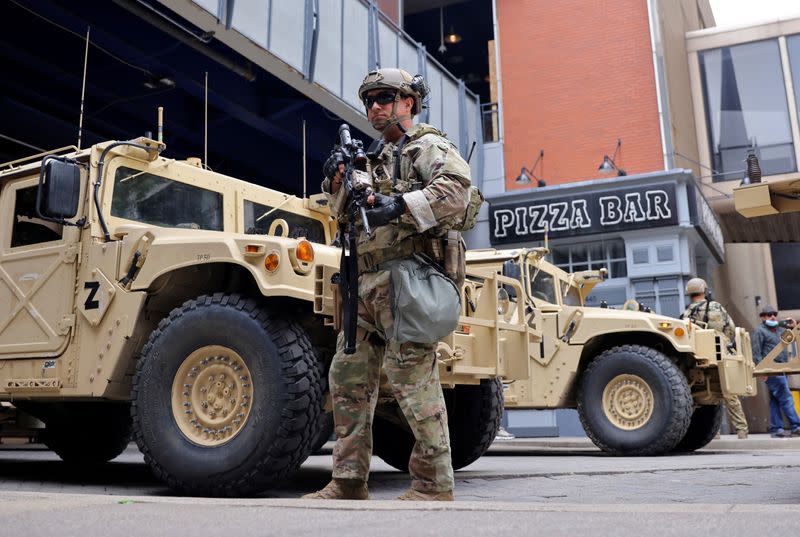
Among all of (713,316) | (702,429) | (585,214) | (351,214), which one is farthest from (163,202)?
A: (585,214)

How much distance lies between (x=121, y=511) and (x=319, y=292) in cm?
162

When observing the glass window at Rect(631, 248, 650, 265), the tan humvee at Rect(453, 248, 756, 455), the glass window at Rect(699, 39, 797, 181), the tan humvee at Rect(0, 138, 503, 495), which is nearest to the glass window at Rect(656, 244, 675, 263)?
the glass window at Rect(631, 248, 650, 265)

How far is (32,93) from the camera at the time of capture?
9.99 meters

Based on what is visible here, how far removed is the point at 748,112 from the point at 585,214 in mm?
5004

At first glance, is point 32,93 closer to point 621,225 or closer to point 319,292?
point 319,292

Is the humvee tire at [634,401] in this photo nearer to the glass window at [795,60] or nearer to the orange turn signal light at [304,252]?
the orange turn signal light at [304,252]

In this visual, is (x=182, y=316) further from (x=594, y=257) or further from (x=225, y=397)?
(x=594, y=257)

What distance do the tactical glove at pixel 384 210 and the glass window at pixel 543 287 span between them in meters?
5.60

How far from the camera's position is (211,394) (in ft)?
13.9

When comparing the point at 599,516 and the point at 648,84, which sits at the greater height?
the point at 648,84

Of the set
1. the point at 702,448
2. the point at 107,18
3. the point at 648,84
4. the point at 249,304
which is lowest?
the point at 702,448

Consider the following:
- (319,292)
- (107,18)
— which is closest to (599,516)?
(319,292)

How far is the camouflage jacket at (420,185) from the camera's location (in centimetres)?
347

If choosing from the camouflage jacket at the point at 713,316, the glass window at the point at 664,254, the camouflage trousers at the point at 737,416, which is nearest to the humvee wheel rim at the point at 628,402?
the camouflage jacket at the point at 713,316
